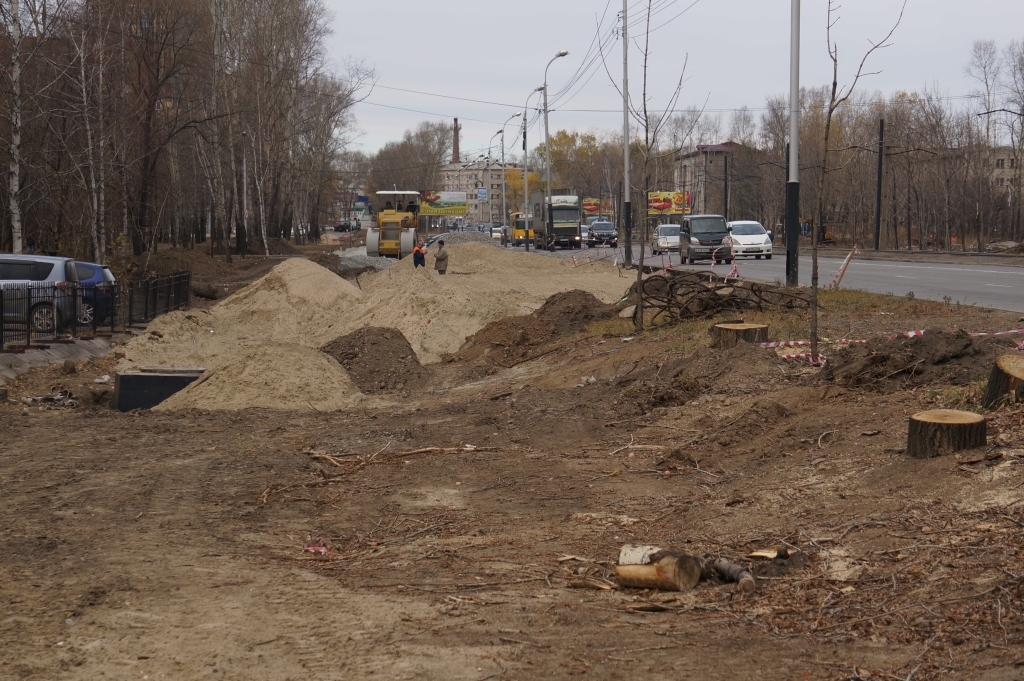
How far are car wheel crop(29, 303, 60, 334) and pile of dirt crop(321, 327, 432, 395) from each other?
17.4ft

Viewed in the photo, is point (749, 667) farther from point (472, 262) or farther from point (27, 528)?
point (472, 262)

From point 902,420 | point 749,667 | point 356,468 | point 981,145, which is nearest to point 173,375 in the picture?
point 356,468

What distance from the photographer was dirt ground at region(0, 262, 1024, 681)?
469 centimetres

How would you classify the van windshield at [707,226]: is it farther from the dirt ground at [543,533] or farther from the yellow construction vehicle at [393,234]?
the dirt ground at [543,533]

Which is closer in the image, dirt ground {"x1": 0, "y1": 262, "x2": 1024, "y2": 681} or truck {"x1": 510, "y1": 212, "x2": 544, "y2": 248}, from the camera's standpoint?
dirt ground {"x1": 0, "y1": 262, "x2": 1024, "y2": 681}

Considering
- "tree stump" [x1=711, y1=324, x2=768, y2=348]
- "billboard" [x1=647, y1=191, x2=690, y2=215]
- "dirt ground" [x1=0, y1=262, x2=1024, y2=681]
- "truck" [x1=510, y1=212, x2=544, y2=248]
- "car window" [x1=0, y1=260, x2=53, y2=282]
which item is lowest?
"dirt ground" [x1=0, y1=262, x2=1024, y2=681]

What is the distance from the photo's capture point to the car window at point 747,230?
42.6m

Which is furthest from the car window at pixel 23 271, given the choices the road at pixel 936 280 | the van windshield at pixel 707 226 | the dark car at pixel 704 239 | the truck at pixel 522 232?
the truck at pixel 522 232

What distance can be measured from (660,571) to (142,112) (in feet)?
112

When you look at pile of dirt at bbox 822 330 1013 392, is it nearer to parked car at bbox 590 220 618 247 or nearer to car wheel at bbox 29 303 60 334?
car wheel at bbox 29 303 60 334

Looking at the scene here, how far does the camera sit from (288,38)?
59125 mm

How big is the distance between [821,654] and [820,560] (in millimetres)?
1247

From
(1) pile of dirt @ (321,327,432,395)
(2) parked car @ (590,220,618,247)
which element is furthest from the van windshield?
(2) parked car @ (590,220,618,247)

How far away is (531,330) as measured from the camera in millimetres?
20688
